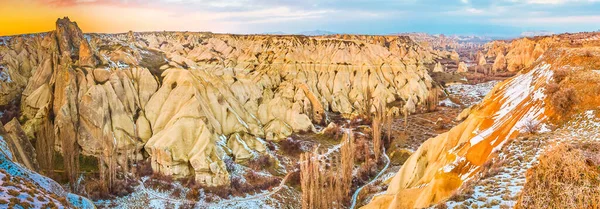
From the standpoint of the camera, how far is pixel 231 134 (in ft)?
142

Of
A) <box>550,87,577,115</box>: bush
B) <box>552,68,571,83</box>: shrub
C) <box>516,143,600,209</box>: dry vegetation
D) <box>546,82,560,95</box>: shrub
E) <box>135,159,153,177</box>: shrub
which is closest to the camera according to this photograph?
<box>516,143,600,209</box>: dry vegetation

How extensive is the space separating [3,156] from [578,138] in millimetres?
25434

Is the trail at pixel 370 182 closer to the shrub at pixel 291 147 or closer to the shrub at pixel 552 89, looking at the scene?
the shrub at pixel 291 147

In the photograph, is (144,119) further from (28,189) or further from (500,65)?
(500,65)

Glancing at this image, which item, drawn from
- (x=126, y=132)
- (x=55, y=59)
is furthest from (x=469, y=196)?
(x=55, y=59)

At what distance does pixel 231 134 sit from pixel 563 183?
120 feet

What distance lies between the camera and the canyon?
18.1 metres

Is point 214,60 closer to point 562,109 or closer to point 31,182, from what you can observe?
point 31,182

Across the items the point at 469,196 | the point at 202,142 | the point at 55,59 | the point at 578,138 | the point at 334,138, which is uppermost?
the point at 55,59

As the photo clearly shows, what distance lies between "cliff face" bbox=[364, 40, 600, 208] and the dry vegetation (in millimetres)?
4410

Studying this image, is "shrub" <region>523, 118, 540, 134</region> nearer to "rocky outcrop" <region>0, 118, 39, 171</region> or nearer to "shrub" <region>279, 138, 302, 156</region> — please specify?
"rocky outcrop" <region>0, 118, 39, 171</region>

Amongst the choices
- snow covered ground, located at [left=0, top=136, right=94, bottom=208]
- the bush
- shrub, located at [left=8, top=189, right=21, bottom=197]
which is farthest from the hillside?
the bush

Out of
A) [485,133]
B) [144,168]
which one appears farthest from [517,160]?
[144,168]

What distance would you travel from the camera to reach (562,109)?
17547 millimetres
